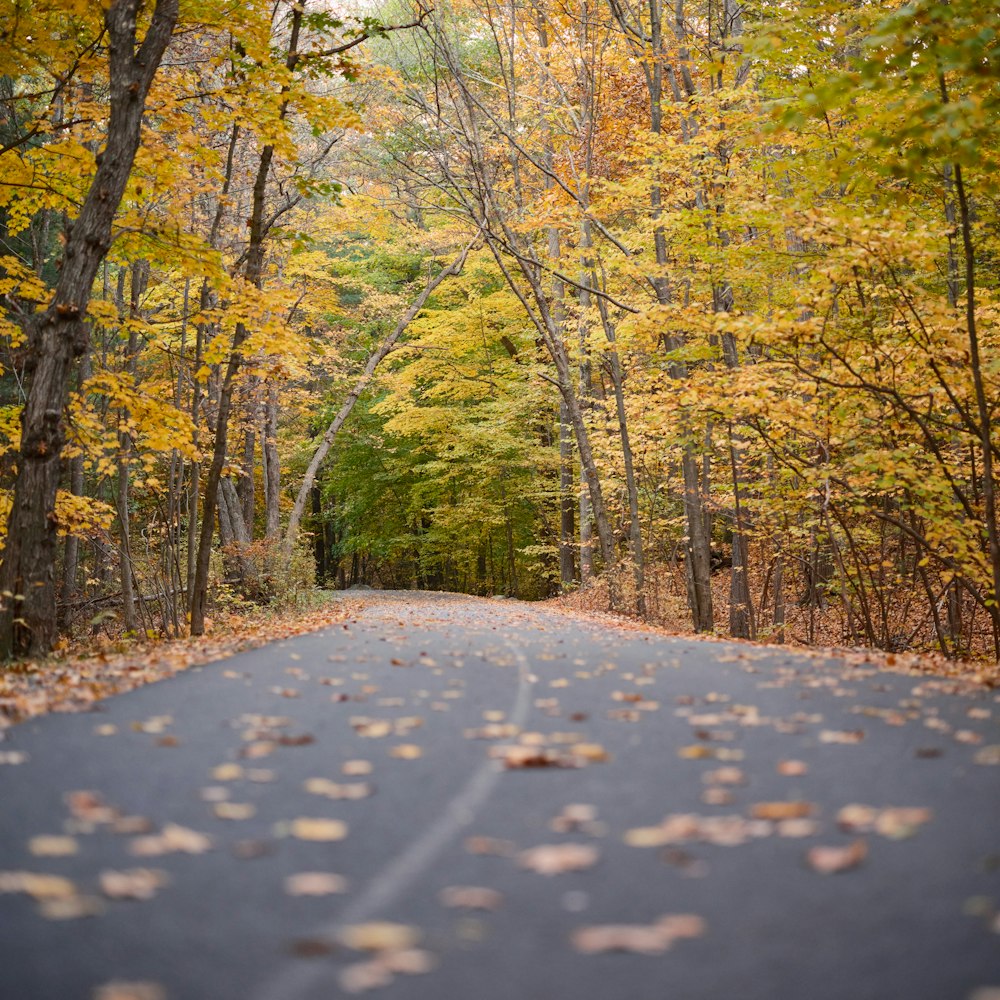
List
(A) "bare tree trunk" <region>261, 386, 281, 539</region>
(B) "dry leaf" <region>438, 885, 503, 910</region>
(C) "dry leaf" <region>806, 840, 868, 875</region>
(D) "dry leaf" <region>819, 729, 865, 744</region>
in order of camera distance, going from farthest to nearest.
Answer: (A) "bare tree trunk" <region>261, 386, 281, 539</region>, (D) "dry leaf" <region>819, 729, 865, 744</region>, (C) "dry leaf" <region>806, 840, 868, 875</region>, (B) "dry leaf" <region>438, 885, 503, 910</region>

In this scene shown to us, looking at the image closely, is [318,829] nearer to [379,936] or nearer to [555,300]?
[379,936]

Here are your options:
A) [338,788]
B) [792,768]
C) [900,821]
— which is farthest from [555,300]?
[900,821]

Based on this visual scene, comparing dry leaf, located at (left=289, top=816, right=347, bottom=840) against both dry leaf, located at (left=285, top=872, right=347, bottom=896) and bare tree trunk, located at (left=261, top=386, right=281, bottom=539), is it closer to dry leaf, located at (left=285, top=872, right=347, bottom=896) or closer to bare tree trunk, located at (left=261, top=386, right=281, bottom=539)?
dry leaf, located at (left=285, top=872, right=347, bottom=896)

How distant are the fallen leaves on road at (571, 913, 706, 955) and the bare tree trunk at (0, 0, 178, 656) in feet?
23.4

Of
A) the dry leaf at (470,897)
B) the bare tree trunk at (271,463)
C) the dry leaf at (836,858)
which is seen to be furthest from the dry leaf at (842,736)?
the bare tree trunk at (271,463)

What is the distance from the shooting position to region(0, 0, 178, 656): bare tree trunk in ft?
25.4

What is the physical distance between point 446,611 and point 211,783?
11.3 m

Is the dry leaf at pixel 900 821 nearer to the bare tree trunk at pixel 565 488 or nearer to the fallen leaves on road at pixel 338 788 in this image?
the fallen leaves on road at pixel 338 788

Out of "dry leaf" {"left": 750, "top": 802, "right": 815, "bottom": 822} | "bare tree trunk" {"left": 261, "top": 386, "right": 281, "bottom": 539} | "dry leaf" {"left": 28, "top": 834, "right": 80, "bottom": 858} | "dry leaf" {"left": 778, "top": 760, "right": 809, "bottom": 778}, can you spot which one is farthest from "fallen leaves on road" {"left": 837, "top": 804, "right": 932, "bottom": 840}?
"bare tree trunk" {"left": 261, "top": 386, "right": 281, "bottom": 539}

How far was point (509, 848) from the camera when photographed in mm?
2865

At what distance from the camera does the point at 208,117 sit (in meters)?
9.95

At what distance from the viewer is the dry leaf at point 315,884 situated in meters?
2.56

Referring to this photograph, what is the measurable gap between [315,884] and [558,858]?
83 centimetres

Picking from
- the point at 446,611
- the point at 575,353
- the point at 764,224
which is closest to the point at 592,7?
the point at 575,353
